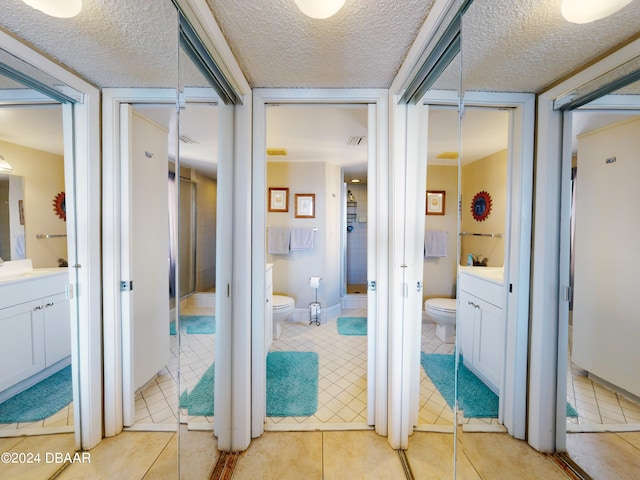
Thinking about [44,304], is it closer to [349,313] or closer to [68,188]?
[68,188]

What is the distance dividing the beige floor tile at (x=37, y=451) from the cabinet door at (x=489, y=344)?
1.08m

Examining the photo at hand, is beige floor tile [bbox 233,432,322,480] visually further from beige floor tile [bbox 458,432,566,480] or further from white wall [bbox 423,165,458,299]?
white wall [bbox 423,165,458,299]

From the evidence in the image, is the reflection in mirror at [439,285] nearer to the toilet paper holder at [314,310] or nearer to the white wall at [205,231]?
the white wall at [205,231]

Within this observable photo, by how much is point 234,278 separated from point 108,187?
38.0 inches

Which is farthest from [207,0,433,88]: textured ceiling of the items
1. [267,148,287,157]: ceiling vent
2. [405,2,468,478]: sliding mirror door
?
[267,148,287,157]: ceiling vent

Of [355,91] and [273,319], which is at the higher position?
[355,91]

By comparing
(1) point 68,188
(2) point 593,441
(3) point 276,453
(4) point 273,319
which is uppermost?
(1) point 68,188

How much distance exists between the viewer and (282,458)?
1366 mm

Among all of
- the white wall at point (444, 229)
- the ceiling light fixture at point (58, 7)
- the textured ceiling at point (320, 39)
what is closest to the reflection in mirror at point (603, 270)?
the white wall at point (444, 229)

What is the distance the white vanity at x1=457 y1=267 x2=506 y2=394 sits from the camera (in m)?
0.84

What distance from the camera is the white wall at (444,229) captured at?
932mm

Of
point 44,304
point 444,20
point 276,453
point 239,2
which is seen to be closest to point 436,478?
point 276,453

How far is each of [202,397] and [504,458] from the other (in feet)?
3.57

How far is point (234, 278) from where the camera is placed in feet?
4.73
